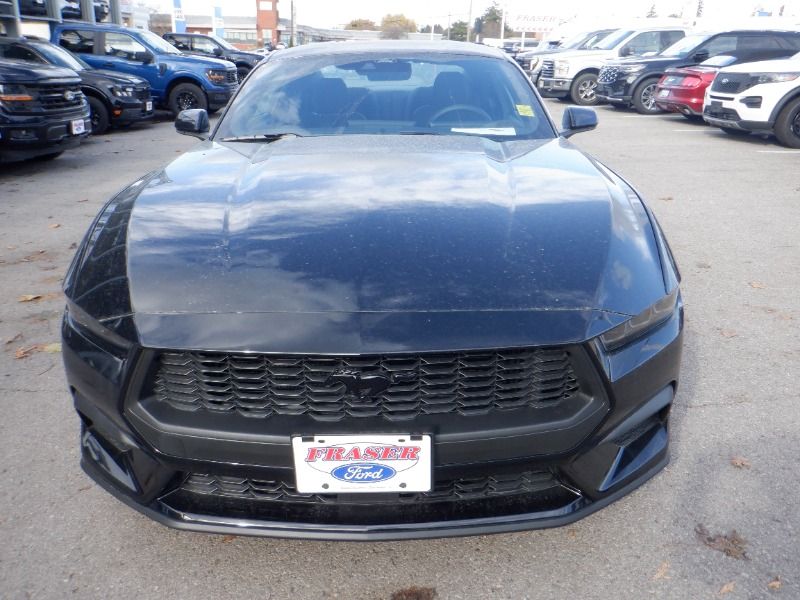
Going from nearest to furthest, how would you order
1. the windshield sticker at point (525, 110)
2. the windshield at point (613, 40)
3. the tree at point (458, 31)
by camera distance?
1. the windshield sticker at point (525, 110)
2. the windshield at point (613, 40)
3. the tree at point (458, 31)

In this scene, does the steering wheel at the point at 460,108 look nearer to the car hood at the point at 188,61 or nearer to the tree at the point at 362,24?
the car hood at the point at 188,61

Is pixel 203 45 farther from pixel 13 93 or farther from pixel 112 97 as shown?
pixel 13 93

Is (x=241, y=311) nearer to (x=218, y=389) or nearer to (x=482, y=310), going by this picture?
(x=218, y=389)

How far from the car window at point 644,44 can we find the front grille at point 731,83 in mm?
7272

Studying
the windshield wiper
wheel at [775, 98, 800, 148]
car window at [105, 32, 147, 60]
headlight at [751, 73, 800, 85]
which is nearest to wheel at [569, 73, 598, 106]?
headlight at [751, 73, 800, 85]

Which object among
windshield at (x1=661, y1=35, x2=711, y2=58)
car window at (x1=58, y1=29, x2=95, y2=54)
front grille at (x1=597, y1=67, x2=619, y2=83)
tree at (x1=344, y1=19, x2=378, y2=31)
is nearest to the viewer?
car window at (x1=58, y1=29, x2=95, y2=54)

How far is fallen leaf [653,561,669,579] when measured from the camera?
80.7 inches

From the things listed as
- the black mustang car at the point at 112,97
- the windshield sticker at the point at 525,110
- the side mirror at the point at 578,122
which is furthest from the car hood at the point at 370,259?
the black mustang car at the point at 112,97

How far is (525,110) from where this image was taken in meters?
3.53

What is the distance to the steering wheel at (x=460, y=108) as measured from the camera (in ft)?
11.2

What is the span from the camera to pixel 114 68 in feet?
44.9

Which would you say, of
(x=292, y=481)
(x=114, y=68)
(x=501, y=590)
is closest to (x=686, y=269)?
(x=501, y=590)

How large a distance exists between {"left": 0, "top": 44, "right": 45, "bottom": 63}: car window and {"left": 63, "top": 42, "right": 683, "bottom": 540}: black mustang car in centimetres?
899

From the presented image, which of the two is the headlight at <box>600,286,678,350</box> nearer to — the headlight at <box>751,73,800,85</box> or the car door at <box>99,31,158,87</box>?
the headlight at <box>751,73,800,85</box>
